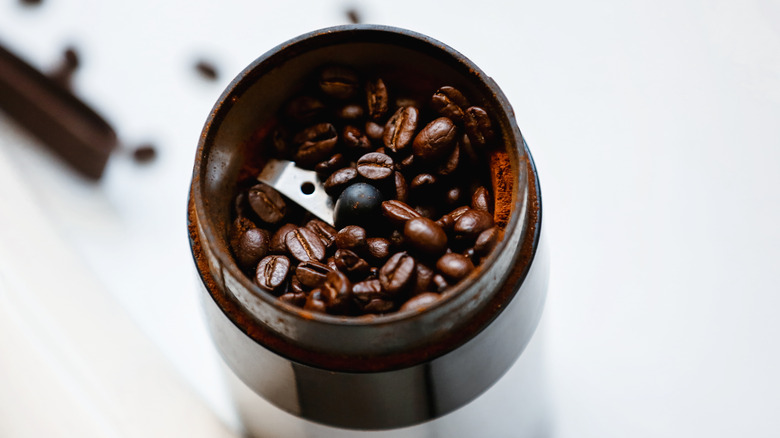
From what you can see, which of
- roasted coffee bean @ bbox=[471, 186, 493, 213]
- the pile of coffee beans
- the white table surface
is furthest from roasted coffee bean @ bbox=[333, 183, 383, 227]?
the white table surface

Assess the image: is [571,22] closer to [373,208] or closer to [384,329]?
[373,208]

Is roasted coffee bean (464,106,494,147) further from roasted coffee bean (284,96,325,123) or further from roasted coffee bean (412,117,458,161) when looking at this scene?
roasted coffee bean (284,96,325,123)

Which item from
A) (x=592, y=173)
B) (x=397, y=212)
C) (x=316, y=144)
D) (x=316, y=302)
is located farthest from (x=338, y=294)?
(x=592, y=173)

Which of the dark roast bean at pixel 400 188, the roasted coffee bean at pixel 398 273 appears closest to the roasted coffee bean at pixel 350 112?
the dark roast bean at pixel 400 188

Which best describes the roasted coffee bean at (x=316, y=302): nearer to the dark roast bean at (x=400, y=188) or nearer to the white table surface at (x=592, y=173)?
the dark roast bean at (x=400, y=188)

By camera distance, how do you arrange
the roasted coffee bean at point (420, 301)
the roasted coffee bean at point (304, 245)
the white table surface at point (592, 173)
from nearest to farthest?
the roasted coffee bean at point (420, 301) → the roasted coffee bean at point (304, 245) → the white table surface at point (592, 173)

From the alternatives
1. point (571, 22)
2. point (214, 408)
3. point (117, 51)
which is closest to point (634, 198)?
point (571, 22)

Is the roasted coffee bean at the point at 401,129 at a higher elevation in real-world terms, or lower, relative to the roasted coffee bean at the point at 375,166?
higher
